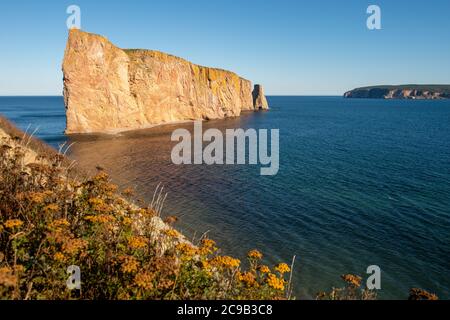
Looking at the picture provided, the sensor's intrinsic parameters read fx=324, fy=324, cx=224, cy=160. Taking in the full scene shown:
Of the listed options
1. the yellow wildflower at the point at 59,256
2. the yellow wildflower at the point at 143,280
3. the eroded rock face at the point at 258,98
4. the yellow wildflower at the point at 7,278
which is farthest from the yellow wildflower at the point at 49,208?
the eroded rock face at the point at 258,98

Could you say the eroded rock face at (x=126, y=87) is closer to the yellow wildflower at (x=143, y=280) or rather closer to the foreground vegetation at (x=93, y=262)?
the foreground vegetation at (x=93, y=262)

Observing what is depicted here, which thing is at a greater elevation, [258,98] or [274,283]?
[258,98]

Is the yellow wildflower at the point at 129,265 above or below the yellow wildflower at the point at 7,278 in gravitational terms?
below

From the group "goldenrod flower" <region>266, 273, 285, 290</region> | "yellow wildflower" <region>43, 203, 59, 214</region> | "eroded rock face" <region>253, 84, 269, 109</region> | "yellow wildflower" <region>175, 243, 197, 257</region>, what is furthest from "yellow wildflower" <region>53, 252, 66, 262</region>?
"eroded rock face" <region>253, 84, 269, 109</region>

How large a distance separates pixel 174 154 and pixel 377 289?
3333 centimetres

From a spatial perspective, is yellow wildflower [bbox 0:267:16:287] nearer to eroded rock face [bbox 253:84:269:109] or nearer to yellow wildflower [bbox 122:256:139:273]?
yellow wildflower [bbox 122:256:139:273]

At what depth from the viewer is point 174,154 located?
4397 centimetres

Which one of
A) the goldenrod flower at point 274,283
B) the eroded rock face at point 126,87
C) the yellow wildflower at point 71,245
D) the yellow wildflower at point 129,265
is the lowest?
the goldenrod flower at point 274,283

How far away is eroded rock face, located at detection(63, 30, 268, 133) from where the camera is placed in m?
58.2

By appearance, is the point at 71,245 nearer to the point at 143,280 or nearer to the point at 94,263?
the point at 94,263

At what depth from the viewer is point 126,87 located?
66500mm

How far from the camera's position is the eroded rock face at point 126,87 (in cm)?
5822

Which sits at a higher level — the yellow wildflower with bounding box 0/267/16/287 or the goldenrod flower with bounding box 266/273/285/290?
the yellow wildflower with bounding box 0/267/16/287

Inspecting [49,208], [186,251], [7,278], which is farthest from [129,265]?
[49,208]
